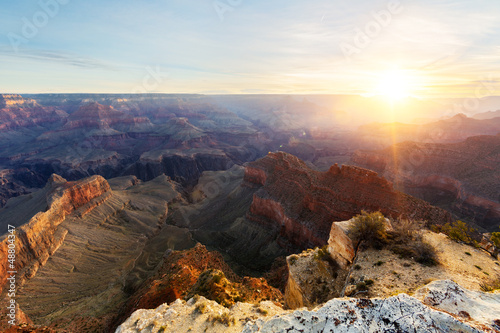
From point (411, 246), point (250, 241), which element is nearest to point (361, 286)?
point (411, 246)

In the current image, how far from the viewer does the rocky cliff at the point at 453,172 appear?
53094 millimetres

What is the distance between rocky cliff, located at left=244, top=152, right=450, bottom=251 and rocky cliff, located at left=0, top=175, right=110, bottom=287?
3727 centimetres

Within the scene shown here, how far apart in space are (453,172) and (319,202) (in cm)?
5396

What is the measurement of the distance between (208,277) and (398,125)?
510 feet

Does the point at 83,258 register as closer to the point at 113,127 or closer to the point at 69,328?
the point at 69,328

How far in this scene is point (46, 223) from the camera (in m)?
40.0

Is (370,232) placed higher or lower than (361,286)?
higher

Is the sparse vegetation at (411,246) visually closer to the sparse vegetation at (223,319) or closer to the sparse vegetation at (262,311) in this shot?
the sparse vegetation at (262,311)

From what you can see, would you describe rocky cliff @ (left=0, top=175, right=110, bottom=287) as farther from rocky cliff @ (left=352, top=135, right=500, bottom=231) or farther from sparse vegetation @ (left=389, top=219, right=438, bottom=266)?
rocky cliff @ (left=352, top=135, right=500, bottom=231)

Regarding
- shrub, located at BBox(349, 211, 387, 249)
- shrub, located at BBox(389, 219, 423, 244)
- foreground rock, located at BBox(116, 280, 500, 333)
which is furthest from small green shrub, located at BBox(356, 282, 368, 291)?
shrub, located at BBox(389, 219, 423, 244)

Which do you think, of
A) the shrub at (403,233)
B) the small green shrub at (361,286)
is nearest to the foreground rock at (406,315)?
the small green shrub at (361,286)

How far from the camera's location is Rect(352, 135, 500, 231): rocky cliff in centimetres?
5309

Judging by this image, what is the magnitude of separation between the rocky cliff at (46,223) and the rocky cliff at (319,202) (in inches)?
1467

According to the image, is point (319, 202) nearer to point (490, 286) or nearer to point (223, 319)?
point (490, 286)
